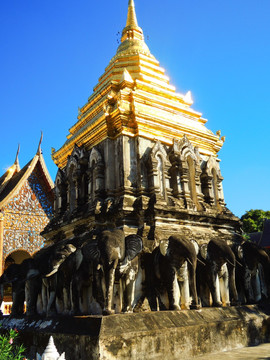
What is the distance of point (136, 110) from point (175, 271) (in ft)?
13.5

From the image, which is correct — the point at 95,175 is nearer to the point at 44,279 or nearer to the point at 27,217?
the point at 44,279

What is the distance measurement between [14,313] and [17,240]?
8654 mm

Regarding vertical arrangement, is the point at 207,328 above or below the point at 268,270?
→ below

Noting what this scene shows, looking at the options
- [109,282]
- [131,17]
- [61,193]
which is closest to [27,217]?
[61,193]

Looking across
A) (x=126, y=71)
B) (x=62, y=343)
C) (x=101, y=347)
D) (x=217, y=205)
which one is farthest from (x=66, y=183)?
(x=101, y=347)

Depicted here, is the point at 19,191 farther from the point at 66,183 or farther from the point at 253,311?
the point at 253,311

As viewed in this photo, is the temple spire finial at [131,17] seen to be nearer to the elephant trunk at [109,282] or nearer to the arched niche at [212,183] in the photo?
the arched niche at [212,183]

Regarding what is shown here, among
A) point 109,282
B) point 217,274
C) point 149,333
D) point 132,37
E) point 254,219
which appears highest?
point 132,37

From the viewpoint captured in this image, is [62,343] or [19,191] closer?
[62,343]

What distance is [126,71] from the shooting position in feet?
32.2

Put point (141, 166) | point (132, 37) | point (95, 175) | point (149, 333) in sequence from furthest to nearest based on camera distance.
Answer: point (132, 37) → point (95, 175) → point (141, 166) → point (149, 333)

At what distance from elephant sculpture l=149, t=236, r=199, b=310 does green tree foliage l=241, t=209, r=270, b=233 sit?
30865mm

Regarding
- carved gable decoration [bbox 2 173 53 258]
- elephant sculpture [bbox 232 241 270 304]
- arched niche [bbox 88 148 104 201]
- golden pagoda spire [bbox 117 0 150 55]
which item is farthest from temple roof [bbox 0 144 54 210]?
elephant sculpture [bbox 232 241 270 304]

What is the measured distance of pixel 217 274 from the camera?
7.04 m
